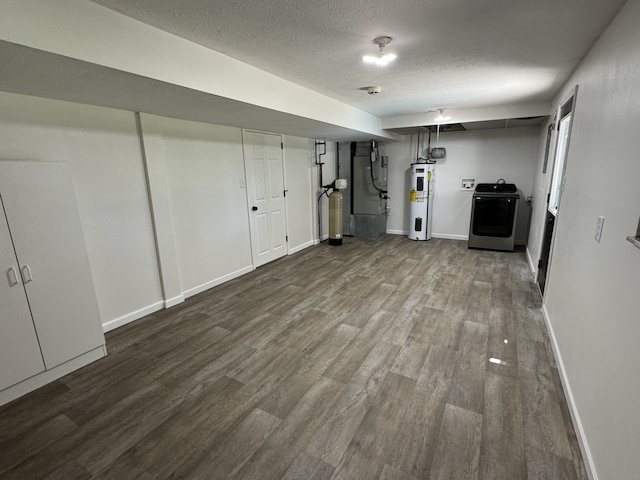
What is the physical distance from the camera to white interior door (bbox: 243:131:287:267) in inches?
175

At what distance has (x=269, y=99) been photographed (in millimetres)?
2766

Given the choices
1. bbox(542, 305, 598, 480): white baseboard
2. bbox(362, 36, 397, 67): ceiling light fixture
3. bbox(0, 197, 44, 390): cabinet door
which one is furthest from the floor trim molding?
bbox(542, 305, 598, 480): white baseboard

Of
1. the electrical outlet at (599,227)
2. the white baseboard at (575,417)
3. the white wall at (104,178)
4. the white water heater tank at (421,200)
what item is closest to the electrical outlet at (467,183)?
the white water heater tank at (421,200)

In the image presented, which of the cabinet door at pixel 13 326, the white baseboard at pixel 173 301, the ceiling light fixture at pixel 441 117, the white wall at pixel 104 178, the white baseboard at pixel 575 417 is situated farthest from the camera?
the ceiling light fixture at pixel 441 117

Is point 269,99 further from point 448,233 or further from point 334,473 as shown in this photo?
point 448,233

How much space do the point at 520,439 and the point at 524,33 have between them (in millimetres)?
2526

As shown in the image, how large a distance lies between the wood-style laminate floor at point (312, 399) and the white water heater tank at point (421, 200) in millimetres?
2830

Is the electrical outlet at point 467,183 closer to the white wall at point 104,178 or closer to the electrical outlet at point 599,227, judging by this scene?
the electrical outlet at point 599,227

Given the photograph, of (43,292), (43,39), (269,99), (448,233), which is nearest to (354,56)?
(269,99)

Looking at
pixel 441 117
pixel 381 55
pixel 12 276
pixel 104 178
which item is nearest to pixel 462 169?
pixel 441 117

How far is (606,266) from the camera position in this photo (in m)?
1.54

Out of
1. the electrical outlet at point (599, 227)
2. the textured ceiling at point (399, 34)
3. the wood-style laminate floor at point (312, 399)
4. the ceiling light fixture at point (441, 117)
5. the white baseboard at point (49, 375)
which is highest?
the textured ceiling at point (399, 34)

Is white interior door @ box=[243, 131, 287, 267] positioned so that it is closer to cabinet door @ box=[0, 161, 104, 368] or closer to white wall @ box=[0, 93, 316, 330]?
white wall @ box=[0, 93, 316, 330]

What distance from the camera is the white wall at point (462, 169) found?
5508mm
